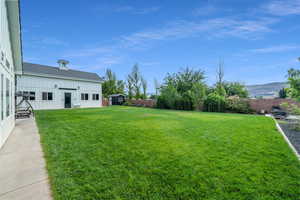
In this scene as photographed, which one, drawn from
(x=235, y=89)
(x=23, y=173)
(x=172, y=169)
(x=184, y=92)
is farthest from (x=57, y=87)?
(x=235, y=89)

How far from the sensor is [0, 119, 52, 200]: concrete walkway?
207 cm

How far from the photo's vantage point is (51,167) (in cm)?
282

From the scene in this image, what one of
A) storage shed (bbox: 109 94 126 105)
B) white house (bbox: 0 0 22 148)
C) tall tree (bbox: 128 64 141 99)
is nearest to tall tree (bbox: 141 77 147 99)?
tall tree (bbox: 128 64 141 99)

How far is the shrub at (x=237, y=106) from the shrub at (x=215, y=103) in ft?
1.47

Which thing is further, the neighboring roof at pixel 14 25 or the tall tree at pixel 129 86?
the tall tree at pixel 129 86

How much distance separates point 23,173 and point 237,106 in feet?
52.3

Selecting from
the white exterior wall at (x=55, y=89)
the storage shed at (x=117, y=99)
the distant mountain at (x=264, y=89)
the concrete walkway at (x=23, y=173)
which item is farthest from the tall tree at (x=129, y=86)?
the concrete walkway at (x=23, y=173)

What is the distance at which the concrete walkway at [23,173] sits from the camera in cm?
207

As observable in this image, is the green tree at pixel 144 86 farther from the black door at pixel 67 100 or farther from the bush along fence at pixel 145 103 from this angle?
the black door at pixel 67 100

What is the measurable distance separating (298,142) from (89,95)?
21008 millimetres

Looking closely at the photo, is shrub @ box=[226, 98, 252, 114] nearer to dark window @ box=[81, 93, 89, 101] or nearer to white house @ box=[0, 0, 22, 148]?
white house @ box=[0, 0, 22, 148]

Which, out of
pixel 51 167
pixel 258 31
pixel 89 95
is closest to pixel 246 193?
pixel 51 167

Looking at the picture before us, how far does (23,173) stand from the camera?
8.60 feet

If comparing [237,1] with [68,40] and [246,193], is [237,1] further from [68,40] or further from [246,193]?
[68,40]
